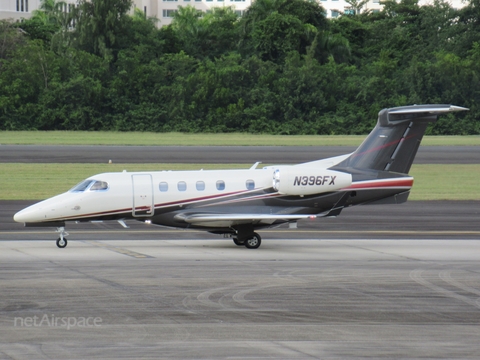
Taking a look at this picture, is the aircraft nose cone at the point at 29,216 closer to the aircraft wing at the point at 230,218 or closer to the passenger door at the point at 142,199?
the passenger door at the point at 142,199

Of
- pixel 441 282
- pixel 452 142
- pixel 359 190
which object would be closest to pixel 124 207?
pixel 359 190

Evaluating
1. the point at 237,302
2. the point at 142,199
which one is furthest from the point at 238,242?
the point at 237,302

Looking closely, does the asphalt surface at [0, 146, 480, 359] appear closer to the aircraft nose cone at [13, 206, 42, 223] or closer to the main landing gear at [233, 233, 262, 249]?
the main landing gear at [233, 233, 262, 249]

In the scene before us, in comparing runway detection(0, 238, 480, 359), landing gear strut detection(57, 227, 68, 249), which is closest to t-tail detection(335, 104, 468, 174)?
runway detection(0, 238, 480, 359)

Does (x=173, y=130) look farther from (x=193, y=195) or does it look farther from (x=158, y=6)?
(x=158, y=6)

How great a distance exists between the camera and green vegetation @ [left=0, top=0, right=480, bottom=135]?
82562 mm

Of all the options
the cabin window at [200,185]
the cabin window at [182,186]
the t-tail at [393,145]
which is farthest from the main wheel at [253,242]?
the t-tail at [393,145]

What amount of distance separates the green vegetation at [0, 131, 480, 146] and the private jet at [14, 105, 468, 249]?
139 feet

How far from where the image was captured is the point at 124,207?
23797mm

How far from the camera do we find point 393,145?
2525cm

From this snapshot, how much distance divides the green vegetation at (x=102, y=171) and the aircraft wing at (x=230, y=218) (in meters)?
15.4

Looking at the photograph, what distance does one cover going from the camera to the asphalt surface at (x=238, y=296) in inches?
518

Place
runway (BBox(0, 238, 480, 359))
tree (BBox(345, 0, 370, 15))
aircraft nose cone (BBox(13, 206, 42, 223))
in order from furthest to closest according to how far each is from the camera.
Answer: tree (BBox(345, 0, 370, 15)) < aircraft nose cone (BBox(13, 206, 42, 223)) < runway (BBox(0, 238, 480, 359))

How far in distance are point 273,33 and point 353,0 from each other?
37186mm
